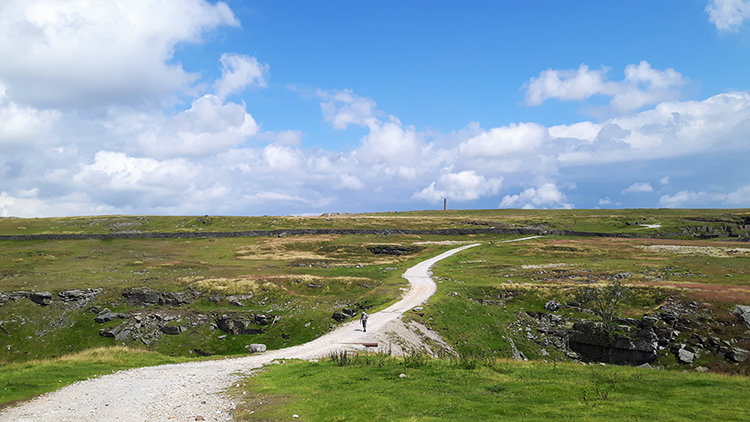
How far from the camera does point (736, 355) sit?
37.3 metres

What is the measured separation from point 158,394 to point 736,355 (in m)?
47.5

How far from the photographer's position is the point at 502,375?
23453 mm

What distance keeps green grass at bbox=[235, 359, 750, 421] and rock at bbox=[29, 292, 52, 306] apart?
43.8m

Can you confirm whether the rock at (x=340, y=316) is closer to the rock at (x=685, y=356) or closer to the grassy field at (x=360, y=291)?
the grassy field at (x=360, y=291)

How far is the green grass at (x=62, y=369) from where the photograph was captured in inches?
849

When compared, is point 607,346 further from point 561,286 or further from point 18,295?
point 18,295

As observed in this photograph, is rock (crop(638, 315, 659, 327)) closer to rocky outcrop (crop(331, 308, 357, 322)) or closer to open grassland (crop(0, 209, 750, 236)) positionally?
rocky outcrop (crop(331, 308, 357, 322))

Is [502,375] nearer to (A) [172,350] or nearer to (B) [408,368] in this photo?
(B) [408,368]

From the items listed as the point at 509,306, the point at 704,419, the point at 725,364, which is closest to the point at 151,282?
the point at 509,306

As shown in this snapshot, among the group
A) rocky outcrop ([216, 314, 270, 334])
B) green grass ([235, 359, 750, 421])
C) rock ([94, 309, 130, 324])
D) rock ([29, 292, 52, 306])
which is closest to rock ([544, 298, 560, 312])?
green grass ([235, 359, 750, 421])

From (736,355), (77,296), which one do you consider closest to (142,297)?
(77,296)

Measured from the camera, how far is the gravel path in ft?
58.6

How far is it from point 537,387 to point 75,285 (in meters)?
65.0

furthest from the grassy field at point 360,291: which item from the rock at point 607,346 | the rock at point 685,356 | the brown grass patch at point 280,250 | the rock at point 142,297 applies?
the rock at point 607,346
